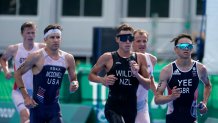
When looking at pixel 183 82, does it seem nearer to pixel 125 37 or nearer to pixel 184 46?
pixel 184 46

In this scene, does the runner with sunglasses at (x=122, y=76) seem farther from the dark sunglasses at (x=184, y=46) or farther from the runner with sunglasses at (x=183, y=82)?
the dark sunglasses at (x=184, y=46)

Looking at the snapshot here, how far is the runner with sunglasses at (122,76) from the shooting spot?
11.1m

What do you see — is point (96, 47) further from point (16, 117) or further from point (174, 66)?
point (174, 66)

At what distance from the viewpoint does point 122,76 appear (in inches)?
438

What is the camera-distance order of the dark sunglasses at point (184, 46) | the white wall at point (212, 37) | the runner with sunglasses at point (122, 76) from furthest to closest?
the white wall at point (212, 37), the runner with sunglasses at point (122, 76), the dark sunglasses at point (184, 46)

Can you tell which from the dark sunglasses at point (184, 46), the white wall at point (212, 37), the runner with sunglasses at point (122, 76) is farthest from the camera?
the white wall at point (212, 37)

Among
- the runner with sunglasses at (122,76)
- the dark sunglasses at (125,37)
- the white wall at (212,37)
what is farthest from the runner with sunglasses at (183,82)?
the white wall at (212,37)

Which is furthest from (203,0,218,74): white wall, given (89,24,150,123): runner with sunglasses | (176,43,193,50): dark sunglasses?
(176,43,193,50): dark sunglasses

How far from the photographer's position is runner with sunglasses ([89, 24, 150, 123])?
11133mm

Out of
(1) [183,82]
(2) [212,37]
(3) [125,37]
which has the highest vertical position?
(3) [125,37]

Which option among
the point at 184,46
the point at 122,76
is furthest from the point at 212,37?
the point at 122,76

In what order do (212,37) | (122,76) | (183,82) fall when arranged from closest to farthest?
(183,82) → (122,76) → (212,37)

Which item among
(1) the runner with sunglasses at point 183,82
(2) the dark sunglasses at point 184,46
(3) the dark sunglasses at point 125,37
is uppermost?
(3) the dark sunglasses at point 125,37

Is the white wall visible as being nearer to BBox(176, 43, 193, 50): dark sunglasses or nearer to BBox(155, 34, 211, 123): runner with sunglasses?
BBox(155, 34, 211, 123): runner with sunglasses
